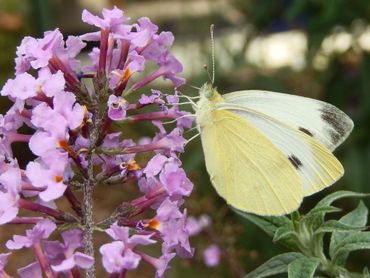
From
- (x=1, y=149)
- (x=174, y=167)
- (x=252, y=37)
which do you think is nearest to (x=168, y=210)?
(x=174, y=167)

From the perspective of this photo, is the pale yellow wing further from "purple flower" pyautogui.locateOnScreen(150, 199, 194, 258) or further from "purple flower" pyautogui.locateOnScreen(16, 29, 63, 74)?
"purple flower" pyautogui.locateOnScreen(16, 29, 63, 74)

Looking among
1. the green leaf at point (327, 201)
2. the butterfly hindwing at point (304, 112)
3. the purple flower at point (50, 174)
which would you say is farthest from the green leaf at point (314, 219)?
the purple flower at point (50, 174)

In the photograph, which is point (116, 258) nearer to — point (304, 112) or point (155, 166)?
point (155, 166)

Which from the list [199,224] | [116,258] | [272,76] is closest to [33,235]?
[116,258]

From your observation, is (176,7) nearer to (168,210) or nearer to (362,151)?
(362,151)

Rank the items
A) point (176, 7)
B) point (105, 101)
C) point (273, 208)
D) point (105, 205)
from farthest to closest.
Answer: point (176, 7) < point (105, 205) < point (273, 208) < point (105, 101)

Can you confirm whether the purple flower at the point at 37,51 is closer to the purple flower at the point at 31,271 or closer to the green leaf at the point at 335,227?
the purple flower at the point at 31,271
